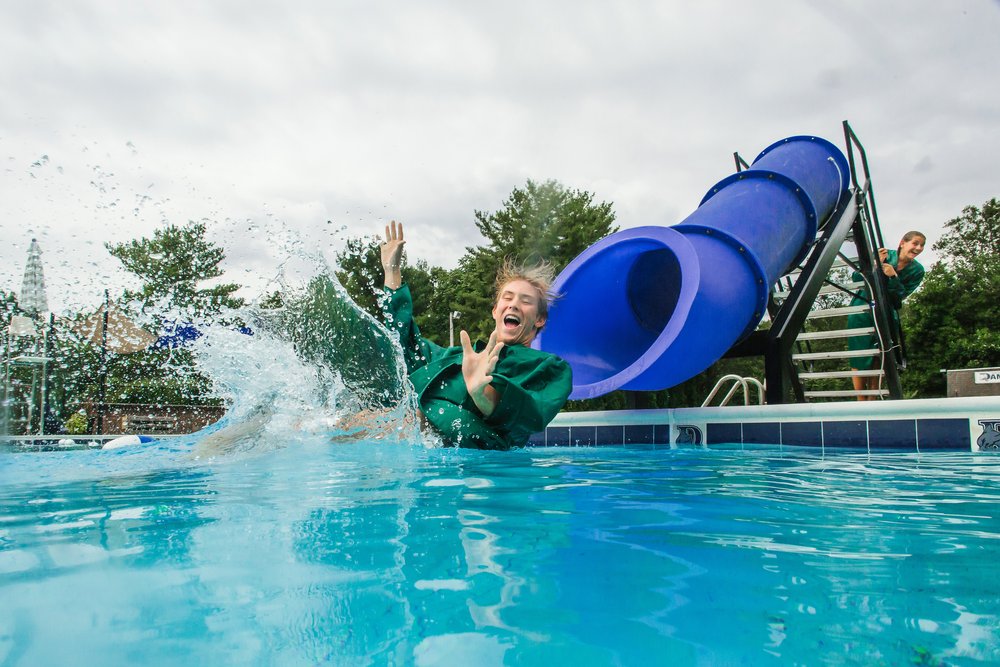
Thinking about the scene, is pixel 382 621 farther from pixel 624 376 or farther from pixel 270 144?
pixel 270 144

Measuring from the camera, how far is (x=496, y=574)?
1.06m

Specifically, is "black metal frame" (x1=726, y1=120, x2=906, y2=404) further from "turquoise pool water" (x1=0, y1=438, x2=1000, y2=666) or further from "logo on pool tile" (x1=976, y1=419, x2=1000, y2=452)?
"turquoise pool water" (x1=0, y1=438, x2=1000, y2=666)

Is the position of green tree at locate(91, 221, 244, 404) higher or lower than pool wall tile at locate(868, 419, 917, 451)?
higher

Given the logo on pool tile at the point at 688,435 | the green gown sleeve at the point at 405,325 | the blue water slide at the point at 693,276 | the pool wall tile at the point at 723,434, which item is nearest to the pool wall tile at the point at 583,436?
the blue water slide at the point at 693,276

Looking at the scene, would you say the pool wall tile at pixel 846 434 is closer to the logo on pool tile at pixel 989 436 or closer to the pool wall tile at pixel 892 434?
the pool wall tile at pixel 892 434

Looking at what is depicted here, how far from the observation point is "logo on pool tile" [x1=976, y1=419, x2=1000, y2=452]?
3.84 metres

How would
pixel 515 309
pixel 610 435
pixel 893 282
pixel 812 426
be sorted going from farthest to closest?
pixel 893 282 < pixel 610 435 < pixel 812 426 < pixel 515 309

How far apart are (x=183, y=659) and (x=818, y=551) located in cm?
112

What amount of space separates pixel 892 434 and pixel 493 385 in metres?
2.89

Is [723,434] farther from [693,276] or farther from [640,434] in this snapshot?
[693,276]

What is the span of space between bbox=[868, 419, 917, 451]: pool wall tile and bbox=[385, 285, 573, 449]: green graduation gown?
2.31m

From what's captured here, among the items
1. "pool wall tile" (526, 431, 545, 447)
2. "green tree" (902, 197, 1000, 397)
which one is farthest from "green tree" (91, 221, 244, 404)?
"green tree" (902, 197, 1000, 397)

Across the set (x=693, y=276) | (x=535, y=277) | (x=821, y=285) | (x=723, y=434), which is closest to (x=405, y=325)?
(x=535, y=277)

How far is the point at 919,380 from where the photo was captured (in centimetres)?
1917
